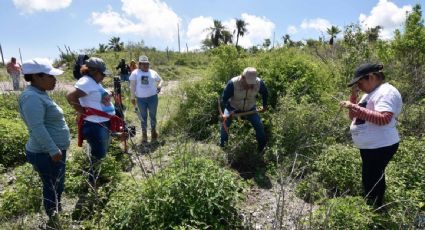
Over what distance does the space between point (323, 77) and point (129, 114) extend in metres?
4.49

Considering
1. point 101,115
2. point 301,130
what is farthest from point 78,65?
point 301,130

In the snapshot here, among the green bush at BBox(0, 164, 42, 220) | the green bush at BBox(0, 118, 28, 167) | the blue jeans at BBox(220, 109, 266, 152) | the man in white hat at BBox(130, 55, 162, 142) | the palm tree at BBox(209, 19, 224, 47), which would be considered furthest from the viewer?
the palm tree at BBox(209, 19, 224, 47)

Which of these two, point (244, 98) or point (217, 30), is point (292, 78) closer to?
point (244, 98)

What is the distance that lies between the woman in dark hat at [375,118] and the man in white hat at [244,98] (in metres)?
1.84

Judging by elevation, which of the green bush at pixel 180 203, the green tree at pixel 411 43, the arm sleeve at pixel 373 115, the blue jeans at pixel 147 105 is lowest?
the green bush at pixel 180 203

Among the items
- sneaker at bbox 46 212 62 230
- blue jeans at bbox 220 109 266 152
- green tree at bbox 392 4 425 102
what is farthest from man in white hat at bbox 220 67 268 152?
green tree at bbox 392 4 425 102

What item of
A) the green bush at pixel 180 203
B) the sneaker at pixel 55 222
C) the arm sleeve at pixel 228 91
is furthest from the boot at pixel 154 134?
the sneaker at pixel 55 222

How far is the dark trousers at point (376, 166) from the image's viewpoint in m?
3.30

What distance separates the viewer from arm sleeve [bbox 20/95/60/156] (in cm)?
291

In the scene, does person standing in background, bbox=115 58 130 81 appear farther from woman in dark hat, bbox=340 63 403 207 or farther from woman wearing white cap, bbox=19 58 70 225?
woman in dark hat, bbox=340 63 403 207

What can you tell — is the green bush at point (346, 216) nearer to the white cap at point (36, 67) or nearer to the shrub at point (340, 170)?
the shrub at point (340, 170)

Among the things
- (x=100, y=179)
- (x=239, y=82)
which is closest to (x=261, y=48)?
(x=239, y=82)

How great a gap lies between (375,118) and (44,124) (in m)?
2.82

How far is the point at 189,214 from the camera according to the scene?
3129 mm
